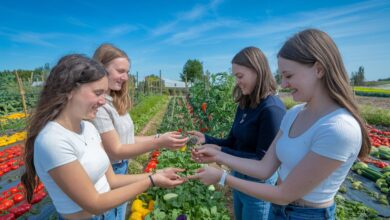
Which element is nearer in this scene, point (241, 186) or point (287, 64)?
point (287, 64)

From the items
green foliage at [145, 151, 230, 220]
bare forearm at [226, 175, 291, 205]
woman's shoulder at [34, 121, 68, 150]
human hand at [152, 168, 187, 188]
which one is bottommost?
green foliage at [145, 151, 230, 220]

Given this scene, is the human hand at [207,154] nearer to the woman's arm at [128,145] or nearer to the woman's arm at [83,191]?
the woman's arm at [128,145]

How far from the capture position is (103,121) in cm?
223

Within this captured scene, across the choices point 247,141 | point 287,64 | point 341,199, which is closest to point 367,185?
point 341,199

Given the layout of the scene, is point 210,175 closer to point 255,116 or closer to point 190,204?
point 255,116

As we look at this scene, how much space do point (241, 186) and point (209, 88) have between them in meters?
5.52

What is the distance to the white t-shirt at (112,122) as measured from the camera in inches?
87.7

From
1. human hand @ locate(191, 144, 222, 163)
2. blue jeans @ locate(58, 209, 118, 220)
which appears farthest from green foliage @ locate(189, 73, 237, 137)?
blue jeans @ locate(58, 209, 118, 220)

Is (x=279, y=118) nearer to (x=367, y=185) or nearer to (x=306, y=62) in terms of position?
(x=306, y=62)

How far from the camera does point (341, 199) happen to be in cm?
408

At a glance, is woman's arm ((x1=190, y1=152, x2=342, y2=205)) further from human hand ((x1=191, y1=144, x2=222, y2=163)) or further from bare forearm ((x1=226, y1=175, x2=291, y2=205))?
human hand ((x1=191, y1=144, x2=222, y2=163))

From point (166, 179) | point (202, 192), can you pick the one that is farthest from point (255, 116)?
point (202, 192)

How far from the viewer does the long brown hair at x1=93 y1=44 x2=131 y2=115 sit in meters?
2.46

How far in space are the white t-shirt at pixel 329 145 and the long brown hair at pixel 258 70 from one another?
815 millimetres
